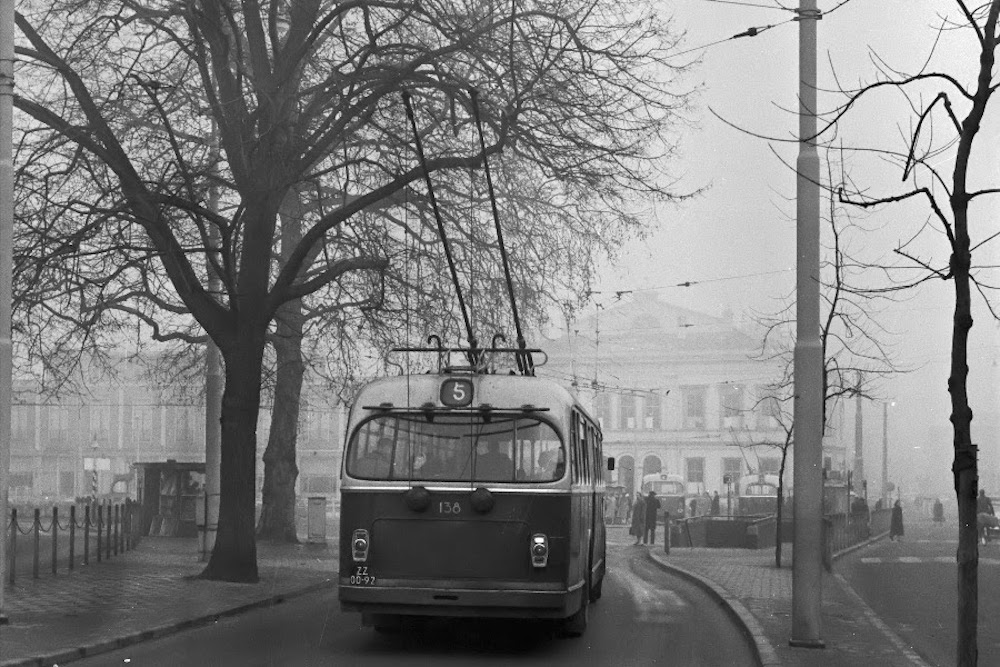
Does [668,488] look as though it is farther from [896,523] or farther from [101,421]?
[896,523]

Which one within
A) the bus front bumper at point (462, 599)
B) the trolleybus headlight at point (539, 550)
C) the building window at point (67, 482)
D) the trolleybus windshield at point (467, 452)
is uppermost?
the trolleybus windshield at point (467, 452)

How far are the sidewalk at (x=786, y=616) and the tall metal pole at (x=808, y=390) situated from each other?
0.47 meters

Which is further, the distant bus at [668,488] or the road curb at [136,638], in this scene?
the distant bus at [668,488]

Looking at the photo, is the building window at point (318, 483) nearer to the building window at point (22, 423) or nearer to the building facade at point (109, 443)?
the building facade at point (109, 443)

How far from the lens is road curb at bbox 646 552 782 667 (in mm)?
13441

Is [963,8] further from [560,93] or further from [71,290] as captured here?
[71,290]

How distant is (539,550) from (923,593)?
33.2ft

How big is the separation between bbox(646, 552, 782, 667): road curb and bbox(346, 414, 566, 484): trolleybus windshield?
2.52 m

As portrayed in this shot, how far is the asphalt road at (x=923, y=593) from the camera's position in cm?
1547

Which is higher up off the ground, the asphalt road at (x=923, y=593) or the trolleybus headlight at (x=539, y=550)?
the trolleybus headlight at (x=539, y=550)

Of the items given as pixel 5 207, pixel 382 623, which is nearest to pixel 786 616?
pixel 382 623

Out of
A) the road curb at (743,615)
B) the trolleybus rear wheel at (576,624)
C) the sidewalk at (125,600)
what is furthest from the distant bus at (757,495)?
the trolleybus rear wheel at (576,624)

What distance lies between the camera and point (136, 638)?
47.9 feet

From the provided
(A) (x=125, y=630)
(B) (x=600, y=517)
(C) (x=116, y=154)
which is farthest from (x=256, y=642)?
(C) (x=116, y=154)
